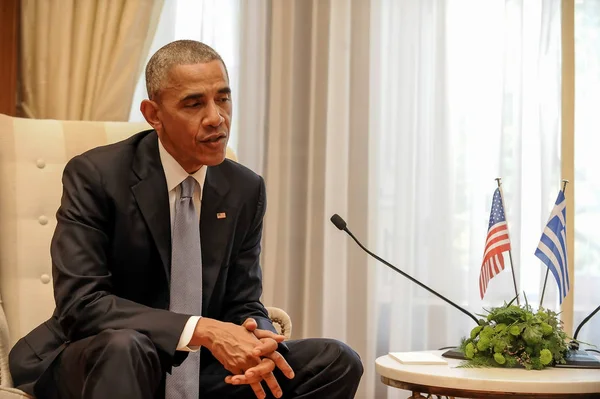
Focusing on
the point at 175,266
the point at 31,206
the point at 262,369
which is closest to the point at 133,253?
the point at 175,266

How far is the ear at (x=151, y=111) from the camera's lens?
6.47 ft

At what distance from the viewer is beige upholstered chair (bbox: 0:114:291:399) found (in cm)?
236

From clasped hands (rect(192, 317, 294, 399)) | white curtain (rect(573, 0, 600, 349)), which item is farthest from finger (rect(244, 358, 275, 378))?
white curtain (rect(573, 0, 600, 349))

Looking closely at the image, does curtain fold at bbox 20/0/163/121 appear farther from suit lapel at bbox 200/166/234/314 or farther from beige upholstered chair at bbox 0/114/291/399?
suit lapel at bbox 200/166/234/314

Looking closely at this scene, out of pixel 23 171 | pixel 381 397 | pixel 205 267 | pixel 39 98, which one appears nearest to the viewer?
pixel 205 267

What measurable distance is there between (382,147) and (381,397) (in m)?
1.03

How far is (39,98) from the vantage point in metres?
3.16

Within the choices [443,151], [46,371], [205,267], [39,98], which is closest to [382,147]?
[443,151]

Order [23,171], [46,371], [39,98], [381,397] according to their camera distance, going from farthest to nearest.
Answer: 1. [381,397]
2. [39,98]
3. [23,171]
4. [46,371]

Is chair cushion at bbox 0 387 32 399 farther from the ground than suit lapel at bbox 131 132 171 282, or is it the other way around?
suit lapel at bbox 131 132 171 282

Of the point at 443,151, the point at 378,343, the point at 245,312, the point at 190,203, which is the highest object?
the point at 443,151

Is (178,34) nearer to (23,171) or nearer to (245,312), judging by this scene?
(23,171)

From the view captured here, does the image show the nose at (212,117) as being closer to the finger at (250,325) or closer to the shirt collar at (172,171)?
the shirt collar at (172,171)

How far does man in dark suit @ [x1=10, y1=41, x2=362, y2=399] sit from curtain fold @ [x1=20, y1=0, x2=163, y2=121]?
1.17 meters
